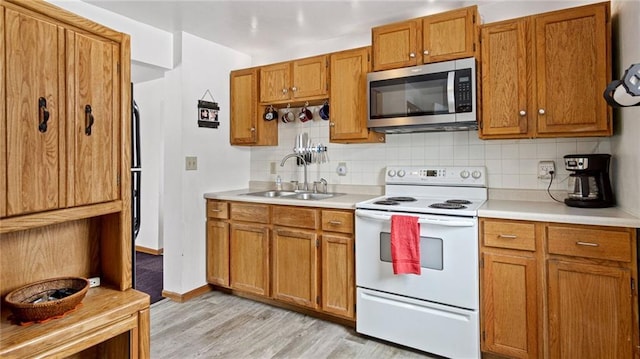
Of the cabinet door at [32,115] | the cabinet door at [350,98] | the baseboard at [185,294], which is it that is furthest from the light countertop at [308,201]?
the cabinet door at [32,115]

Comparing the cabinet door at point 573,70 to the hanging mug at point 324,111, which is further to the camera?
the hanging mug at point 324,111

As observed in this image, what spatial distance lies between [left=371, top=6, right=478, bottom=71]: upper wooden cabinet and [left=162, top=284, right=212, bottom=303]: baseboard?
2368 millimetres

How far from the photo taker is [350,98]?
2803 millimetres

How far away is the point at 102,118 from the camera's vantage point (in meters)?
1.37

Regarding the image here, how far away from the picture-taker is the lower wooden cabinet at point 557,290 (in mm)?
1757

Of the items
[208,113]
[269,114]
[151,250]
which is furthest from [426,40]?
[151,250]

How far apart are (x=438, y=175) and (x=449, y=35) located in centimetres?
97

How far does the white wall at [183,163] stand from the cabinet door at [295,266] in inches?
31.7

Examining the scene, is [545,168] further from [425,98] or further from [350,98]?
[350,98]

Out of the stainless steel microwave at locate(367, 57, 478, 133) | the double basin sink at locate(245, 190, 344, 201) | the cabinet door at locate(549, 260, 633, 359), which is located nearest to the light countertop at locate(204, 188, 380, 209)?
the double basin sink at locate(245, 190, 344, 201)

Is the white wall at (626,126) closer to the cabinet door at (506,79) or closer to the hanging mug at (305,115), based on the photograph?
the cabinet door at (506,79)

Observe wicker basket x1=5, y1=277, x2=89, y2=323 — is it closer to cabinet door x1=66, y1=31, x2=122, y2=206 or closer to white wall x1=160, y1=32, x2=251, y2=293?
cabinet door x1=66, y1=31, x2=122, y2=206

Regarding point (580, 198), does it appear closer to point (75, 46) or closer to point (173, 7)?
point (75, 46)

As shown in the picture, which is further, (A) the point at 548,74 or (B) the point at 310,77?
(B) the point at 310,77
